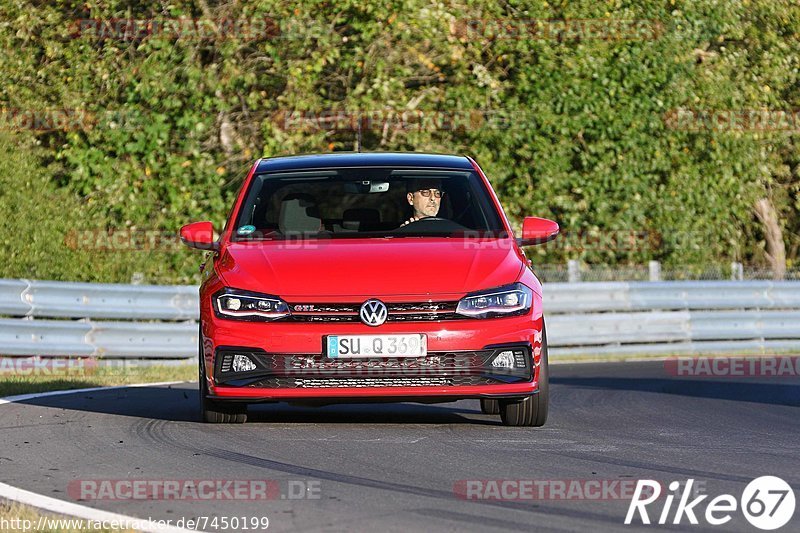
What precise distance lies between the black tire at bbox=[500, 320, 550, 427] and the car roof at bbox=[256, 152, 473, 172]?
161 centimetres

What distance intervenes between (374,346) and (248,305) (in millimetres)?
740

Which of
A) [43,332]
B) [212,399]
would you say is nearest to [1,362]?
[43,332]

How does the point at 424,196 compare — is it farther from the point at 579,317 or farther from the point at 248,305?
the point at 579,317

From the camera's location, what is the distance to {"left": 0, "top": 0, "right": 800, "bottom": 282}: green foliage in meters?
20.9

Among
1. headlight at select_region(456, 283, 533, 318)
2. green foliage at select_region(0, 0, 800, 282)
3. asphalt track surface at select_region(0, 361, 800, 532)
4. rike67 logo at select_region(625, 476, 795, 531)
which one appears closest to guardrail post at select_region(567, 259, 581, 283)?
green foliage at select_region(0, 0, 800, 282)

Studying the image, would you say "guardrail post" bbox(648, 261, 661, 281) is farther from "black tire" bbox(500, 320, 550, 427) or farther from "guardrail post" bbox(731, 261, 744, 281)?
"black tire" bbox(500, 320, 550, 427)

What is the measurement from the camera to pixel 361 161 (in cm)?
959

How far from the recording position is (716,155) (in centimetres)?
2398

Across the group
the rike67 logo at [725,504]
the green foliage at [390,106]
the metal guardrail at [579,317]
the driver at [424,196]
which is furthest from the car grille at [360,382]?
the green foliage at [390,106]

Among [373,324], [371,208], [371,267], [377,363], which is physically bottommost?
[377,363]

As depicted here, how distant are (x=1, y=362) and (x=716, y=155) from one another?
13495 mm

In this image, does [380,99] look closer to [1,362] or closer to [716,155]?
[716,155]

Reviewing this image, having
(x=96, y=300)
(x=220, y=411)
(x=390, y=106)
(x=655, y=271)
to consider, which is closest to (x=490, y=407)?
(x=220, y=411)

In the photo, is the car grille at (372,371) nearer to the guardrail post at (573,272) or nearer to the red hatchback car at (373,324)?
the red hatchback car at (373,324)
